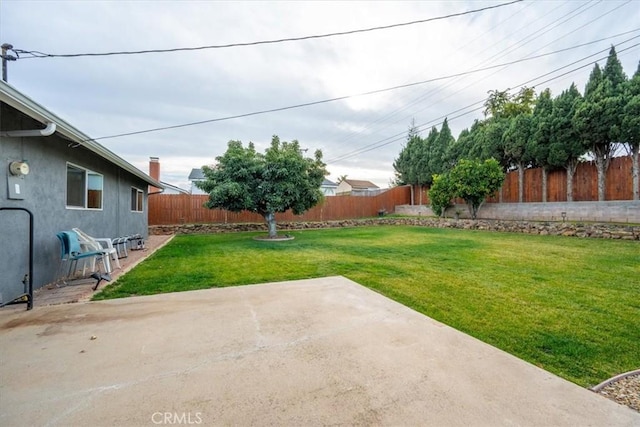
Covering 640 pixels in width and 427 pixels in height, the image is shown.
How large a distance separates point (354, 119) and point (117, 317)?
17.3 m

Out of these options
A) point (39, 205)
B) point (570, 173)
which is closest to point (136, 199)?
point (39, 205)

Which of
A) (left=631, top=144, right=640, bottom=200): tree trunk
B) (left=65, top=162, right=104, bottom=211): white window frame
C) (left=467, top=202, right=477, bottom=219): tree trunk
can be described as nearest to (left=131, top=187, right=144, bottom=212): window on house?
(left=65, top=162, right=104, bottom=211): white window frame

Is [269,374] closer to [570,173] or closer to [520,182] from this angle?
[570,173]

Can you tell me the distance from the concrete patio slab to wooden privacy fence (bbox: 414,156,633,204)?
490 inches

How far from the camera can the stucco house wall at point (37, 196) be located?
3.83m

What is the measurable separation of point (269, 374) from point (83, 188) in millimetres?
6508

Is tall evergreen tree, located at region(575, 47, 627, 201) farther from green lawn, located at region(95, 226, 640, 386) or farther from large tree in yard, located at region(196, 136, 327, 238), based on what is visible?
large tree in yard, located at region(196, 136, 327, 238)

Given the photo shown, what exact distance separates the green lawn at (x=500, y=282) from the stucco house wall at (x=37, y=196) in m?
1.14

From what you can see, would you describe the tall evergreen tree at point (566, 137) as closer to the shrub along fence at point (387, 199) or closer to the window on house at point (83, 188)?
the shrub along fence at point (387, 199)

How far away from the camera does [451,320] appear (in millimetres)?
3244

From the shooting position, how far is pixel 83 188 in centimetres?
630

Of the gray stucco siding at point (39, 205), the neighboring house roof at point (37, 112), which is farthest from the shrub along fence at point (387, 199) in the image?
the neighboring house roof at point (37, 112)

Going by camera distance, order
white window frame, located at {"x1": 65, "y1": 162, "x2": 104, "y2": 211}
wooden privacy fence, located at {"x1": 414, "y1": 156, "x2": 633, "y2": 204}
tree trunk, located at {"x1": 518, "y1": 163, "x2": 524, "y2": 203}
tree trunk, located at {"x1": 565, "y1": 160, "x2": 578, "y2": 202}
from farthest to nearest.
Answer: tree trunk, located at {"x1": 518, "y1": 163, "x2": 524, "y2": 203}
tree trunk, located at {"x1": 565, "y1": 160, "x2": 578, "y2": 202}
wooden privacy fence, located at {"x1": 414, "y1": 156, "x2": 633, "y2": 204}
white window frame, located at {"x1": 65, "y1": 162, "x2": 104, "y2": 211}

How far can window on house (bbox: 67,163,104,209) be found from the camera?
5.71 metres
